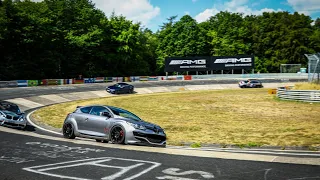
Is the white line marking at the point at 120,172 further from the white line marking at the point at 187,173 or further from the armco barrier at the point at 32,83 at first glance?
the armco barrier at the point at 32,83

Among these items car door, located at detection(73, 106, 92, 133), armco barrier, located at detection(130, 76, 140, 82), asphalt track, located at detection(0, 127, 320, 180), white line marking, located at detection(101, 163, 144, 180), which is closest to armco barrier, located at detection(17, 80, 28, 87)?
armco barrier, located at detection(130, 76, 140, 82)

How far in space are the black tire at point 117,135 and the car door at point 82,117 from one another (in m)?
1.59

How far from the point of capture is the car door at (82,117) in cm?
1347

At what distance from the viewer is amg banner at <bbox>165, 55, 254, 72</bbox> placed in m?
74.2

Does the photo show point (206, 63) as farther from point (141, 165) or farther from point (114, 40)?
point (141, 165)

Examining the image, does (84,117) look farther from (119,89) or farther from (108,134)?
(119,89)

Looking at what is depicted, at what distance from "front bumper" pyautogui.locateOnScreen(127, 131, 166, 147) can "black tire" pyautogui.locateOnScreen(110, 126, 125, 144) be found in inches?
13.1

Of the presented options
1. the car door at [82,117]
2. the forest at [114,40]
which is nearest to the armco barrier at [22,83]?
the forest at [114,40]

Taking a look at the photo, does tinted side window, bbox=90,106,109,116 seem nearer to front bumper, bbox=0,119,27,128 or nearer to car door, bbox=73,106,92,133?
car door, bbox=73,106,92,133

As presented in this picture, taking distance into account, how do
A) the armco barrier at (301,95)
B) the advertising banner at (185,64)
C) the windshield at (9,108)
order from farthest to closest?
the advertising banner at (185,64)
the armco barrier at (301,95)
the windshield at (9,108)

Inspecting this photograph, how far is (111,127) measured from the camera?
40.7ft

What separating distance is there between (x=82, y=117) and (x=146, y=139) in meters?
3.10

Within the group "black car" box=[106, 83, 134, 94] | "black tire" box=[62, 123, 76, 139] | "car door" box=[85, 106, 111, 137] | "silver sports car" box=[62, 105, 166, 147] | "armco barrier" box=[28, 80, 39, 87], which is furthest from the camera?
"armco barrier" box=[28, 80, 39, 87]

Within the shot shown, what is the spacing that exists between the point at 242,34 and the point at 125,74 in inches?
1444
